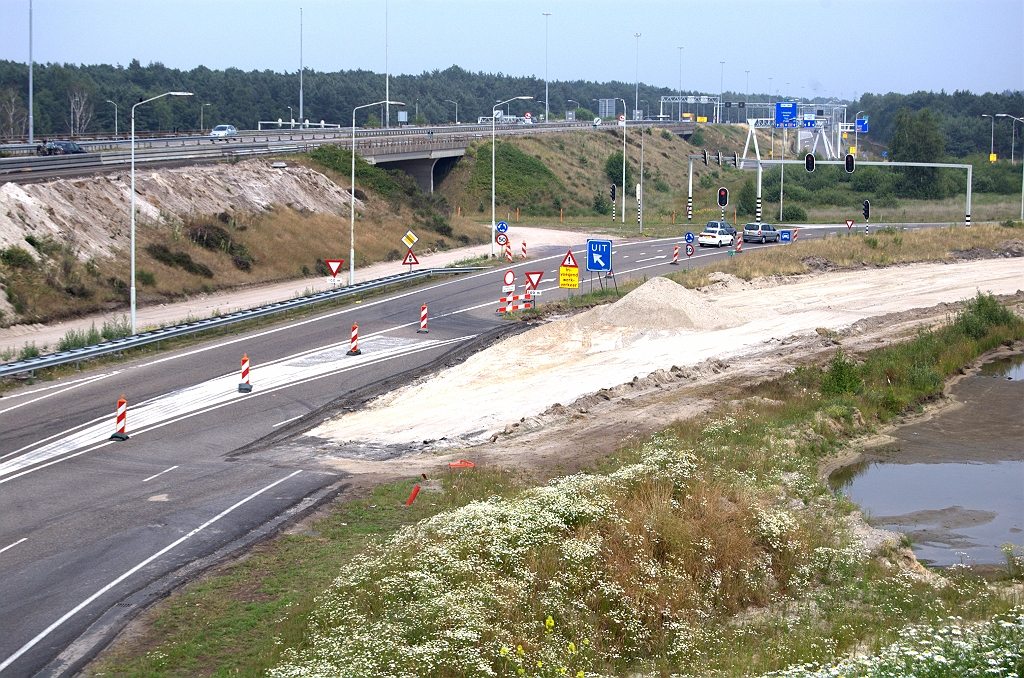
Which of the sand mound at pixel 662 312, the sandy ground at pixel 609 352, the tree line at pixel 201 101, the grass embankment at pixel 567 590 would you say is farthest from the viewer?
the tree line at pixel 201 101

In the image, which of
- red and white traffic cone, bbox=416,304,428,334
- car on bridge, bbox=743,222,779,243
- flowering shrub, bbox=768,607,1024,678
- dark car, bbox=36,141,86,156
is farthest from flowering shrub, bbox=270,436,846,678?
dark car, bbox=36,141,86,156

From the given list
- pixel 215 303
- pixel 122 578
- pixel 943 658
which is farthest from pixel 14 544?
pixel 215 303

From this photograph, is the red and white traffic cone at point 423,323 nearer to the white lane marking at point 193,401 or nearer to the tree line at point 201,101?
the white lane marking at point 193,401

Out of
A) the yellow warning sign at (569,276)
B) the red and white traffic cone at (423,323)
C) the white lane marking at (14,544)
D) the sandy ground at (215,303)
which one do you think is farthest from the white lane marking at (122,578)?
the yellow warning sign at (569,276)

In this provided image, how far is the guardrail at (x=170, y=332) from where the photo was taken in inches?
1121

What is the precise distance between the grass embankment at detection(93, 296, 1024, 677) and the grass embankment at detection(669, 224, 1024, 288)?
28.5 meters

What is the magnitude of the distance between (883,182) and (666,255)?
6561 cm

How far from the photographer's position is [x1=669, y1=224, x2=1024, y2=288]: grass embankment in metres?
47.8

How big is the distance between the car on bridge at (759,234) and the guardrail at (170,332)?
3121cm

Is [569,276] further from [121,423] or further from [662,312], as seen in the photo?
[121,423]

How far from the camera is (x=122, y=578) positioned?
49.0 ft

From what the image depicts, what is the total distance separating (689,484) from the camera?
17.1 m

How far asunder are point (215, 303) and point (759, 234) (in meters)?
40.1

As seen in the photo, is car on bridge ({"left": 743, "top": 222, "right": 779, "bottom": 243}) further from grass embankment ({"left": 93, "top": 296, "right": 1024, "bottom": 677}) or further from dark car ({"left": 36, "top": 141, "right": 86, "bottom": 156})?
grass embankment ({"left": 93, "top": 296, "right": 1024, "bottom": 677})
